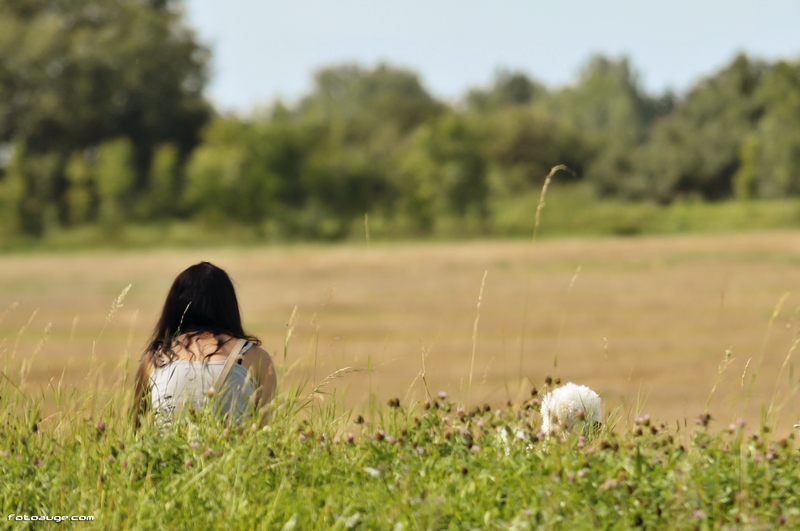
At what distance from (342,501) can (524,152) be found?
5234 cm

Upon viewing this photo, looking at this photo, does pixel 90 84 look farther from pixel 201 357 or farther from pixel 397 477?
pixel 397 477

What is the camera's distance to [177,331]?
140 inches

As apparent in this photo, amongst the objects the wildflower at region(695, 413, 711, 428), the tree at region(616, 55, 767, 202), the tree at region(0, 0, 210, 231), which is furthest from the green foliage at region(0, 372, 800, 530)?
the tree at region(616, 55, 767, 202)

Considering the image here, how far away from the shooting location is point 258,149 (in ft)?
127

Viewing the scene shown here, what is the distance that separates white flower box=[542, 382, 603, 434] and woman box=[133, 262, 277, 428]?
973 millimetres

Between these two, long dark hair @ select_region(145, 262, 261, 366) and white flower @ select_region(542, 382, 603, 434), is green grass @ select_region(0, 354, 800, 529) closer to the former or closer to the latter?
white flower @ select_region(542, 382, 603, 434)

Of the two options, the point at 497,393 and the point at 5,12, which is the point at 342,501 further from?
the point at 5,12

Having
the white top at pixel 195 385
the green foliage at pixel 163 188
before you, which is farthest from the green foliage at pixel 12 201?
the white top at pixel 195 385

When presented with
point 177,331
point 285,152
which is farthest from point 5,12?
point 177,331

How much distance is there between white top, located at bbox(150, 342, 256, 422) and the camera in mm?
3320

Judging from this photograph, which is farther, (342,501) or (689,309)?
(689,309)

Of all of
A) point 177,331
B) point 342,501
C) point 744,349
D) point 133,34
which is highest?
point 133,34

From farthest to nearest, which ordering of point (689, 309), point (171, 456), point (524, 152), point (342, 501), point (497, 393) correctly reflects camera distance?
point (524, 152) < point (689, 309) < point (497, 393) < point (171, 456) < point (342, 501)

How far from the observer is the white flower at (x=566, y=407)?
10.4 feet
